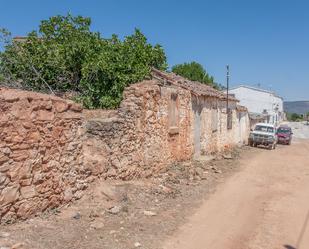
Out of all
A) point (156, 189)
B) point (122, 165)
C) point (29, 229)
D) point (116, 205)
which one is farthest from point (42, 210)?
point (156, 189)

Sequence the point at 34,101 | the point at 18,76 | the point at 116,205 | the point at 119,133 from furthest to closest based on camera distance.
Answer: the point at 18,76, the point at 119,133, the point at 116,205, the point at 34,101

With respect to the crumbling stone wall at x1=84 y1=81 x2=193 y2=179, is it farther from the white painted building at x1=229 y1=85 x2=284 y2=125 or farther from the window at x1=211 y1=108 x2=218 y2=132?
the white painted building at x1=229 y1=85 x2=284 y2=125

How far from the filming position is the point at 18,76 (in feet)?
47.2

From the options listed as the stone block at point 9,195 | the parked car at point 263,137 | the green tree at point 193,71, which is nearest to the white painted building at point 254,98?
the green tree at point 193,71

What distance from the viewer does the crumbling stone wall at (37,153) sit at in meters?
6.96

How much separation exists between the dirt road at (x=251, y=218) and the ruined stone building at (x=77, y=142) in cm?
251

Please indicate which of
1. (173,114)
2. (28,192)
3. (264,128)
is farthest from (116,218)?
(264,128)

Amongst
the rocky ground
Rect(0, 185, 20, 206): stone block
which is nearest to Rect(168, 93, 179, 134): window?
the rocky ground

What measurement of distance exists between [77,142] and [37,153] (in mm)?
1468

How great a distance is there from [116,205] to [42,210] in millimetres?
1989

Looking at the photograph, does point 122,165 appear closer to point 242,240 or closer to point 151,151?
point 151,151

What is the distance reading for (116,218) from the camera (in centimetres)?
864

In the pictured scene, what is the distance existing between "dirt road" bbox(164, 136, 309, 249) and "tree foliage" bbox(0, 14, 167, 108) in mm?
5276

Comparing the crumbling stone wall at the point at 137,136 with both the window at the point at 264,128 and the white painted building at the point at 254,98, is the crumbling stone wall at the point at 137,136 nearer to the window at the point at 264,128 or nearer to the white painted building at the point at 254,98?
the window at the point at 264,128
